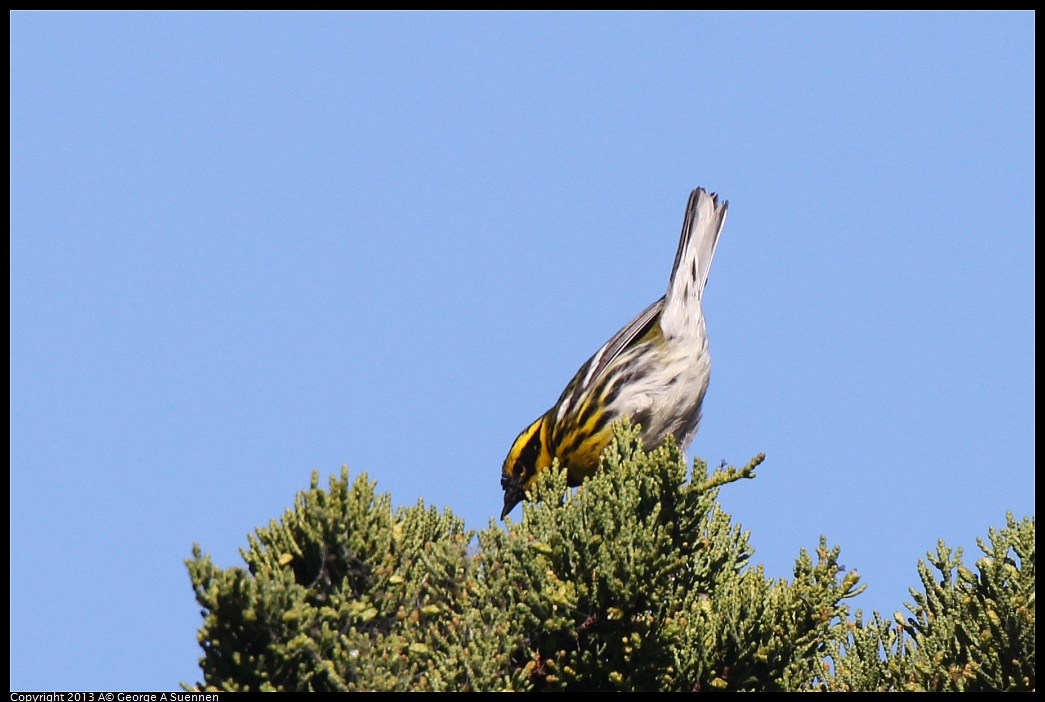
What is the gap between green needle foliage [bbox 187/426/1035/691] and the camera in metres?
3.76

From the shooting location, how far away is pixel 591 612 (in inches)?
156

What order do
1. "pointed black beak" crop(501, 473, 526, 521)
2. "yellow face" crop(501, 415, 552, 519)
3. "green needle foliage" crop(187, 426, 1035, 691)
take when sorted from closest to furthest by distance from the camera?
"green needle foliage" crop(187, 426, 1035, 691) → "yellow face" crop(501, 415, 552, 519) → "pointed black beak" crop(501, 473, 526, 521)

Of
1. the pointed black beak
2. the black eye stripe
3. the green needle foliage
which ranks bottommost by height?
the green needle foliage

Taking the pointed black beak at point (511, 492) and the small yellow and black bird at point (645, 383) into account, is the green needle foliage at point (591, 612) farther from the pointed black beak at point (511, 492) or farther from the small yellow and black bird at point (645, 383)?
the pointed black beak at point (511, 492)

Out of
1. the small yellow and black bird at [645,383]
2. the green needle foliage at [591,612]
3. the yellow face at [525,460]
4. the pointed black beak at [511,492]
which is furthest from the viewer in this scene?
the pointed black beak at [511,492]

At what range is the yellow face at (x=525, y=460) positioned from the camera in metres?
7.41

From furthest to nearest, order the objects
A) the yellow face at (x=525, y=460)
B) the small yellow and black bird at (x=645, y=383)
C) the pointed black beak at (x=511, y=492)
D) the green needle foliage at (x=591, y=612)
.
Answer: the pointed black beak at (x=511, y=492) < the yellow face at (x=525, y=460) < the small yellow and black bird at (x=645, y=383) < the green needle foliage at (x=591, y=612)

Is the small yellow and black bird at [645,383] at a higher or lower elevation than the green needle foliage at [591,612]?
higher

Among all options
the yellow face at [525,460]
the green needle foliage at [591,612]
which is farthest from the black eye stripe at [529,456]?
the green needle foliage at [591,612]

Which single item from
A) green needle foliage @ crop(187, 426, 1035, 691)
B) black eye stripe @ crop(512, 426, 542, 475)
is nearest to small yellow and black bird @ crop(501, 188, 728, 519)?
black eye stripe @ crop(512, 426, 542, 475)

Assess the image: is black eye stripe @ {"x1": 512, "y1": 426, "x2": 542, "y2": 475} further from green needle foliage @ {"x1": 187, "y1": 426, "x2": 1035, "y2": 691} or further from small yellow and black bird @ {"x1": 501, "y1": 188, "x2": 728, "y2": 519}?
green needle foliage @ {"x1": 187, "y1": 426, "x2": 1035, "y2": 691}

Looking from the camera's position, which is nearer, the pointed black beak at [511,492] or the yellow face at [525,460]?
the yellow face at [525,460]

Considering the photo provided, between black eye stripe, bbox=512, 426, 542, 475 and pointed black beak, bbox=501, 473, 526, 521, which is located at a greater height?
black eye stripe, bbox=512, 426, 542, 475

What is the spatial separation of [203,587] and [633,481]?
5.04ft
